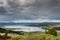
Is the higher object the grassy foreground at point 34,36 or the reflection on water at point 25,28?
the reflection on water at point 25,28

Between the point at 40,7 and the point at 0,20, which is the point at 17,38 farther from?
the point at 40,7

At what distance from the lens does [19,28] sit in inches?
74.2

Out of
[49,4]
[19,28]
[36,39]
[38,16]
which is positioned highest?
[49,4]

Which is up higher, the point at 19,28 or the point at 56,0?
the point at 56,0

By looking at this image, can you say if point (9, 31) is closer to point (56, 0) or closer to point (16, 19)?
point (16, 19)

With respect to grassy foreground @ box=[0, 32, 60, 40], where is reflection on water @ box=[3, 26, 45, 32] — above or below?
above

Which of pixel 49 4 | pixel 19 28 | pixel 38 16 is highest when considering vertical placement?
A: pixel 49 4

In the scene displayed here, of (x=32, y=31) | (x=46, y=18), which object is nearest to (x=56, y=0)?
(x=46, y=18)

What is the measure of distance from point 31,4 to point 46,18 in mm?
242

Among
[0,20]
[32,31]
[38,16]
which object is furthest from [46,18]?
[0,20]

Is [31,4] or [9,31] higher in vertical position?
[31,4]

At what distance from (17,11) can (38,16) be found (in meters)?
0.25

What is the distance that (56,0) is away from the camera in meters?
1.90

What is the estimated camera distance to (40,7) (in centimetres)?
191
